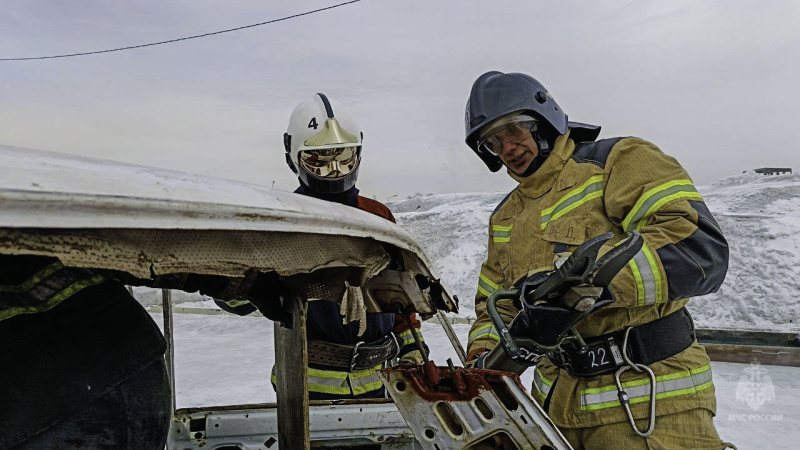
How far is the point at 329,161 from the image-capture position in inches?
128

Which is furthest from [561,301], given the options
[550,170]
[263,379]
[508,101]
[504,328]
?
[263,379]

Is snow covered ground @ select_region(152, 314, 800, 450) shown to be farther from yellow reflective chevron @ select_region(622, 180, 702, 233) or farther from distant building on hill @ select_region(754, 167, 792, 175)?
distant building on hill @ select_region(754, 167, 792, 175)

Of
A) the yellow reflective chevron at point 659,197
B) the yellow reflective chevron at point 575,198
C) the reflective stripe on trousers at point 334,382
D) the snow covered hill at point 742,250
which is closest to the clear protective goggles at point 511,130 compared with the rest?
the yellow reflective chevron at point 575,198

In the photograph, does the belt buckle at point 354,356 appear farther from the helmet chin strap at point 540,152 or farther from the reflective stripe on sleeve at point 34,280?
the reflective stripe on sleeve at point 34,280

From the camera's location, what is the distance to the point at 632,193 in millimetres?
2064

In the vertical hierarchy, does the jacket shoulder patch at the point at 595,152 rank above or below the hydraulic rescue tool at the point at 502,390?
above

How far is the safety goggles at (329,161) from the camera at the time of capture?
323cm

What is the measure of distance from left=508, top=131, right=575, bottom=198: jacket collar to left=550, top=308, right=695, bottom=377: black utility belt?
2.12 feet

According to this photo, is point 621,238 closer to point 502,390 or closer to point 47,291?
point 502,390

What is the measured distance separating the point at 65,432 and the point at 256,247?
48 centimetres

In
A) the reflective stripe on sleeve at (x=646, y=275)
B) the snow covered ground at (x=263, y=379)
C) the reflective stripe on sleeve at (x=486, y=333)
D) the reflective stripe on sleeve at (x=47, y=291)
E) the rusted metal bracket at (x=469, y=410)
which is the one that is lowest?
the snow covered ground at (x=263, y=379)

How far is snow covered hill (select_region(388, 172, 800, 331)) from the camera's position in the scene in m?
7.96

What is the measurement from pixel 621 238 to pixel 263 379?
449cm

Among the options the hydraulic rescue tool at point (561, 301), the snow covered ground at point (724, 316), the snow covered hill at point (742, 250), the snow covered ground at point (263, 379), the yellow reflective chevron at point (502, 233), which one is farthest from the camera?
the snow covered hill at point (742, 250)
